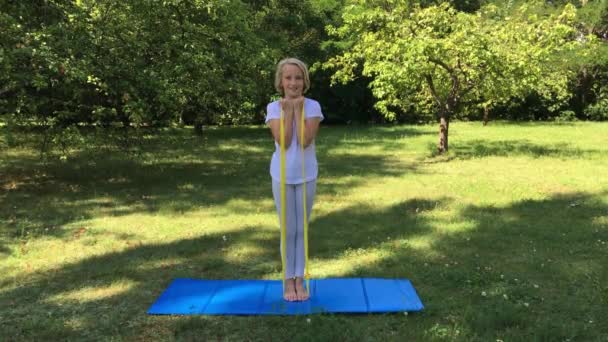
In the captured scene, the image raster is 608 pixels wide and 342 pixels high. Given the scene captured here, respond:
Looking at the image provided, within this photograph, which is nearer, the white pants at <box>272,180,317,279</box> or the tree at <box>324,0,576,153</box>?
the white pants at <box>272,180,317,279</box>

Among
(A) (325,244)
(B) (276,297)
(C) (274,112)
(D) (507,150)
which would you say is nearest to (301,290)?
(B) (276,297)

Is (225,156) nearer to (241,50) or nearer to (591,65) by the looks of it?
(241,50)

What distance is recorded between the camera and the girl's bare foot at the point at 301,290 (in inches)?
167

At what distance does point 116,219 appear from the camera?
7164 mm

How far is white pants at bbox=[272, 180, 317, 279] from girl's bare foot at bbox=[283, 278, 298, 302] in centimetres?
5

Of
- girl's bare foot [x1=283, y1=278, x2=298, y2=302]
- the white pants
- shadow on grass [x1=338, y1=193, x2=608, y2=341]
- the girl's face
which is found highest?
the girl's face

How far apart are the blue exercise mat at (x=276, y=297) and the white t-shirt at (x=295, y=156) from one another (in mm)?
1053

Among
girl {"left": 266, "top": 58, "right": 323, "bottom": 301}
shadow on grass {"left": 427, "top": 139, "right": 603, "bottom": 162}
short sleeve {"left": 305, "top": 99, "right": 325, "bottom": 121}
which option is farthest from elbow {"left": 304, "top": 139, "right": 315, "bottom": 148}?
shadow on grass {"left": 427, "top": 139, "right": 603, "bottom": 162}

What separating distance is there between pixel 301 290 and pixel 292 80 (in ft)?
5.81

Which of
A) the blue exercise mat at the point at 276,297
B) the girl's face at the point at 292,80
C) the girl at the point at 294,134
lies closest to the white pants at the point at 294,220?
the girl at the point at 294,134

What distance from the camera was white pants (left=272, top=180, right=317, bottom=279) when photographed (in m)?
4.03

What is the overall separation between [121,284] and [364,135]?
1658 cm

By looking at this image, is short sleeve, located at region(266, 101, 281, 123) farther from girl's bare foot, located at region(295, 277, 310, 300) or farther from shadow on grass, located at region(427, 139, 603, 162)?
shadow on grass, located at region(427, 139, 603, 162)

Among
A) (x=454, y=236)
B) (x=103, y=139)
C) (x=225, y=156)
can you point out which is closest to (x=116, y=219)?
(x=103, y=139)
